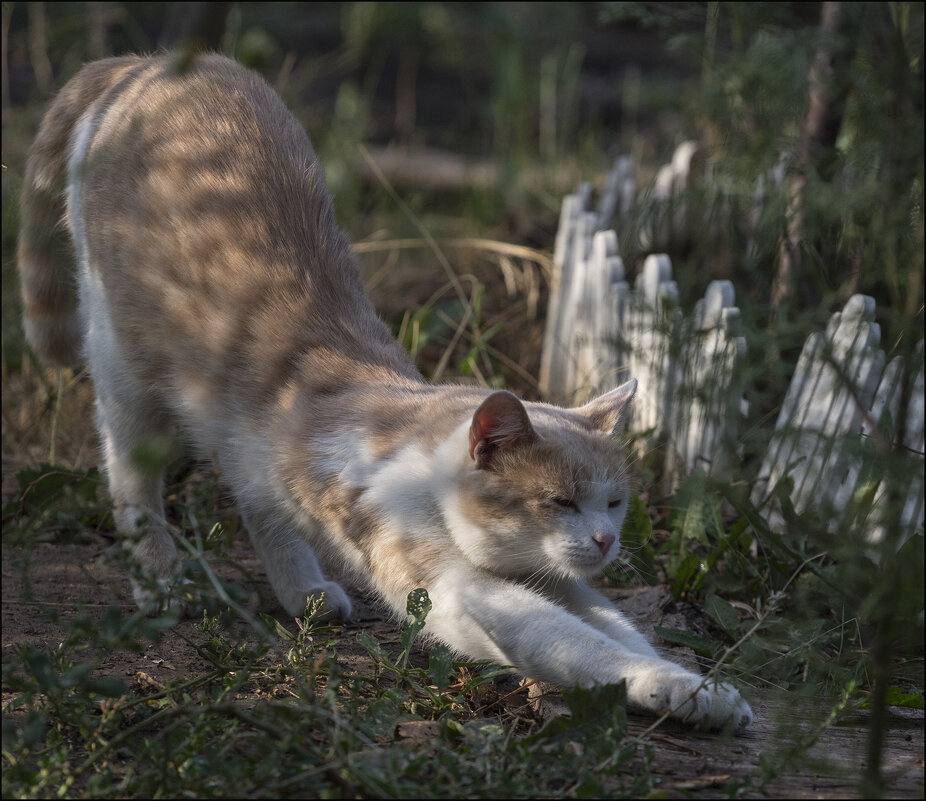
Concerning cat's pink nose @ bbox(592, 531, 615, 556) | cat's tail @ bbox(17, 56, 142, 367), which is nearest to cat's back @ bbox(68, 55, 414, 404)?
cat's tail @ bbox(17, 56, 142, 367)

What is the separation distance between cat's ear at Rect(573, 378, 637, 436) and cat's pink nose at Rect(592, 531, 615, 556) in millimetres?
311

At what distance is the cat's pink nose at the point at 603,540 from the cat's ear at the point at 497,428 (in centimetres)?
25

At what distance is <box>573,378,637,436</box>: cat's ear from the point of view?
242 cm

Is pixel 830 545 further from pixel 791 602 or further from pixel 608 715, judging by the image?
pixel 791 602

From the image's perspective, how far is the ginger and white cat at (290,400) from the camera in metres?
2.13

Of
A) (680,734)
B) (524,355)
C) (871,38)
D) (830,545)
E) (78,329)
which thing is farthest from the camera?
(524,355)

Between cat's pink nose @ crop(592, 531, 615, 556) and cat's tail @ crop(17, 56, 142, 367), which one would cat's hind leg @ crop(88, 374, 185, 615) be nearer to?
cat's tail @ crop(17, 56, 142, 367)

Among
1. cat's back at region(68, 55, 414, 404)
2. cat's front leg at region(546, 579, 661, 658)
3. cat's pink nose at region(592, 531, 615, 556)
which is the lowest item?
cat's front leg at region(546, 579, 661, 658)

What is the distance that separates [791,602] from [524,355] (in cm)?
202

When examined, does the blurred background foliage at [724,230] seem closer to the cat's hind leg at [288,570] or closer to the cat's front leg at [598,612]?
the cat's front leg at [598,612]

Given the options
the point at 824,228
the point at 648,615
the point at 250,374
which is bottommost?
the point at 648,615

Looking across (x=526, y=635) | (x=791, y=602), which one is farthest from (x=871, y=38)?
(x=526, y=635)

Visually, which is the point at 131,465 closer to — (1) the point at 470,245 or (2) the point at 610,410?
(2) the point at 610,410

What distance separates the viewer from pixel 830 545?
4.87 ft
